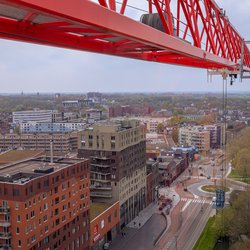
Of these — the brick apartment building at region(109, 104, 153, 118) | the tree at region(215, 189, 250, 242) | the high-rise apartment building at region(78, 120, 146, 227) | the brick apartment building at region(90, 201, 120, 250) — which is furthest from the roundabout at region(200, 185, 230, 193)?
the brick apartment building at region(109, 104, 153, 118)

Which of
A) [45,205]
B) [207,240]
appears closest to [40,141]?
[207,240]

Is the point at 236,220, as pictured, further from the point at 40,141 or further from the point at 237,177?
the point at 40,141

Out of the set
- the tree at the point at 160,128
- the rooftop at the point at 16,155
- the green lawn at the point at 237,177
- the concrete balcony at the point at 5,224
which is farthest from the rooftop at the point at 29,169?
the tree at the point at 160,128

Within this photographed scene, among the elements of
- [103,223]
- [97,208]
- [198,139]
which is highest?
[198,139]

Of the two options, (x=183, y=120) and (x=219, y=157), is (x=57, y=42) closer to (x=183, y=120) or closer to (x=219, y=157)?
(x=219, y=157)

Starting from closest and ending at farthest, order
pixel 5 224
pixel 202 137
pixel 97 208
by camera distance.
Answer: pixel 5 224 → pixel 97 208 → pixel 202 137
